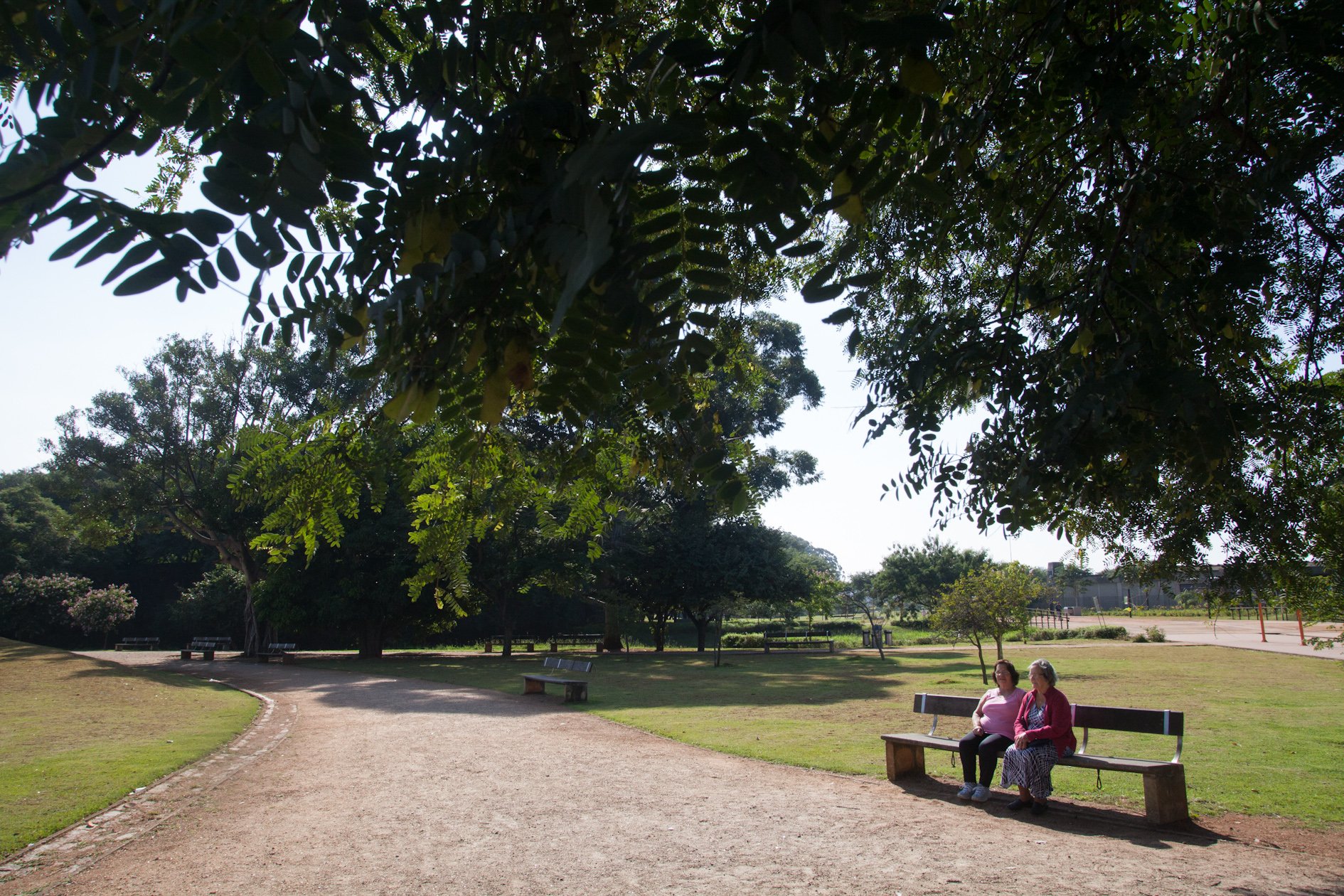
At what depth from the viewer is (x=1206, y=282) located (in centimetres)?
390

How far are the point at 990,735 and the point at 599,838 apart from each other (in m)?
3.89

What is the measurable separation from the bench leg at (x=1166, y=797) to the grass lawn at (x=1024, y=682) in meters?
0.60

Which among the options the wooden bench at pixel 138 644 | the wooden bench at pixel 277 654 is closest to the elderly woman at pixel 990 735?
the wooden bench at pixel 277 654

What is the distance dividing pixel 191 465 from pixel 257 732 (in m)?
20.2

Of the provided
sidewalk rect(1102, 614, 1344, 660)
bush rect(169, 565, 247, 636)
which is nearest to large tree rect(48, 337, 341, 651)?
bush rect(169, 565, 247, 636)

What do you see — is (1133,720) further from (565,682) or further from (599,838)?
(565,682)

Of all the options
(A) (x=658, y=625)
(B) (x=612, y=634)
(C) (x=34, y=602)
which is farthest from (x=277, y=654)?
(A) (x=658, y=625)

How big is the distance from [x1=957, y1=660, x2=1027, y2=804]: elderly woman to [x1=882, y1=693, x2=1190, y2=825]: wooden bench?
0.33 metres

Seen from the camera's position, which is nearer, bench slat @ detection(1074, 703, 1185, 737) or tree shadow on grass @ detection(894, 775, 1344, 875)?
tree shadow on grass @ detection(894, 775, 1344, 875)

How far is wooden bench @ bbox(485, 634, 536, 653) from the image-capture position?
114 ft

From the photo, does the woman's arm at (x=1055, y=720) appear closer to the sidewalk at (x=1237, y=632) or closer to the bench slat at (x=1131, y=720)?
the bench slat at (x=1131, y=720)

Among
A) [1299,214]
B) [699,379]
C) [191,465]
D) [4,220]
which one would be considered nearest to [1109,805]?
[1299,214]

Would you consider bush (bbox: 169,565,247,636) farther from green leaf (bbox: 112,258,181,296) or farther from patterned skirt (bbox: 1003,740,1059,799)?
green leaf (bbox: 112,258,181,296)

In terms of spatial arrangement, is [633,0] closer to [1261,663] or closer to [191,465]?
[1261,663]
